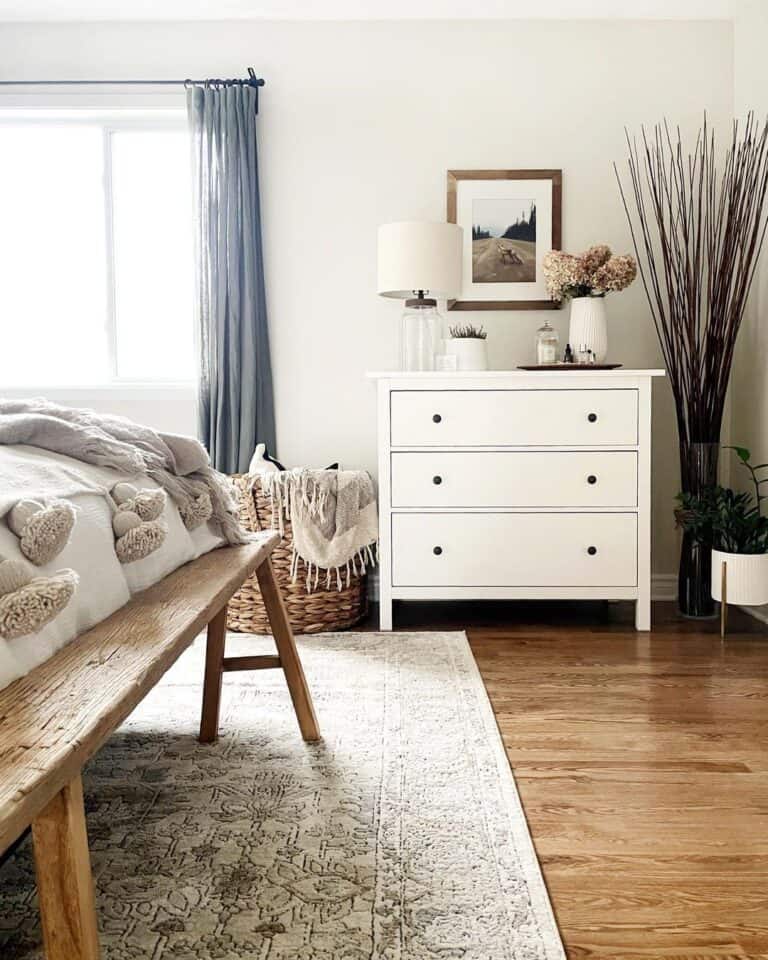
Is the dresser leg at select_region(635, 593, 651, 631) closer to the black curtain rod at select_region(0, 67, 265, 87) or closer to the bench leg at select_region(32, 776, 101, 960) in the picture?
the black curtain rod at select_region(0, 67, 265, 87)

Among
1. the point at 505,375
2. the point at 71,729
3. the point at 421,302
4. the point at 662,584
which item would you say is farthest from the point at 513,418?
the point at 71,729

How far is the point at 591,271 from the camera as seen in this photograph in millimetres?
3393

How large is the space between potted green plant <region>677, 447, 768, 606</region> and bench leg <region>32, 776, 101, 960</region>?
2.71 m

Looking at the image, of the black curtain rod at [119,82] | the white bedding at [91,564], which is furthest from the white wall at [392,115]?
the white bedding at [91,564]

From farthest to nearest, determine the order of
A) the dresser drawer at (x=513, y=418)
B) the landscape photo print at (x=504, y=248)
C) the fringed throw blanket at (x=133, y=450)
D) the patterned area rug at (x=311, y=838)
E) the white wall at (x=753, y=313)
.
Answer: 1. the landscape photo print at (x=504, y=248)
2. the white wall at (x=753, y=313)
3. the dresser drawer at (x=513, y=418)
4. the fringed throw blanket at (x=133, y=450)
5. the patterned area rug at (x=311, y=838)

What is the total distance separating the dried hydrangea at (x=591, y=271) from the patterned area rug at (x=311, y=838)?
1.61 metres

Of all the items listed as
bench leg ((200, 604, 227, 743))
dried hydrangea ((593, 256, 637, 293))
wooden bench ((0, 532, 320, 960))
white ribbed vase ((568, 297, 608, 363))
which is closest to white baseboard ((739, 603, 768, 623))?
white ribbed vase ((568, 297, 608, 363))

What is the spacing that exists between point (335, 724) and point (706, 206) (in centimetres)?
265

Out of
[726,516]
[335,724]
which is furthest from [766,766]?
[726,516]

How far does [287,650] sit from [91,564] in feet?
2.72

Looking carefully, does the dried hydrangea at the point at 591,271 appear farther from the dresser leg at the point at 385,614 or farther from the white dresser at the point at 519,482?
the dresser leg at the point at 385,614

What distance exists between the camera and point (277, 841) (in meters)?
1.69

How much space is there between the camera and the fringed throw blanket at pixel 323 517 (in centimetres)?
325

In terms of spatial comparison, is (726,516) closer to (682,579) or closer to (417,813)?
(682,579)
